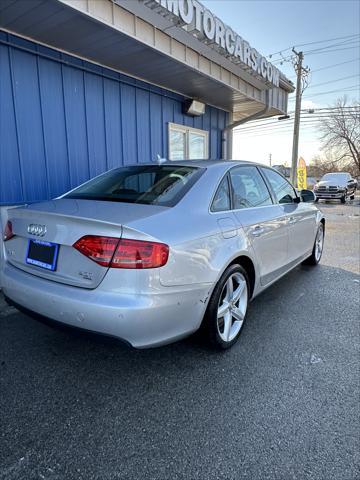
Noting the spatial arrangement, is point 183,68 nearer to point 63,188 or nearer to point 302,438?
point 63,188

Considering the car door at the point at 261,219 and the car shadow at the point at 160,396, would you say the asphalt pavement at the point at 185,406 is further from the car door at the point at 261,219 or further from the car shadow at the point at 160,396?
the car door at the point at 261,219

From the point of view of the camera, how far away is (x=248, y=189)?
3156mm

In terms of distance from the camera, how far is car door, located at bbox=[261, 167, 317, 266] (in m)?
3.71

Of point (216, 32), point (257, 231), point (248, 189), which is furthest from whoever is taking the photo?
point (216, 32)

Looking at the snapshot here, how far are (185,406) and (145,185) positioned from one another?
1.67m

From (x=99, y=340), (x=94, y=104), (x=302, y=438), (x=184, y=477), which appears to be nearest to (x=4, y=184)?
(x=94, y=104)

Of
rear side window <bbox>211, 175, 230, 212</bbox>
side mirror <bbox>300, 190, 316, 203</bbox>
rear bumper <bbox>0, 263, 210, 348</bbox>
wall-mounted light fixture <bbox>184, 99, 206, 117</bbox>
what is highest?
wall-mounted light fixture <bbox>184, 99, 206, 117</bbox>

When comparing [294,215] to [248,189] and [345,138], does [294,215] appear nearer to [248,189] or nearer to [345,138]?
[248,189]

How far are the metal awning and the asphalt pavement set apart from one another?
319 centimetres

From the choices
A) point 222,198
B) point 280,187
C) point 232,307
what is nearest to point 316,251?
point 280,187

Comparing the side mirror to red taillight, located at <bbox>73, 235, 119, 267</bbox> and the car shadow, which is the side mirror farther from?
red taillight, located at <bbox>73, 235, 119, 267</bbox>

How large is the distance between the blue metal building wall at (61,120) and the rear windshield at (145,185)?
1.67 metres

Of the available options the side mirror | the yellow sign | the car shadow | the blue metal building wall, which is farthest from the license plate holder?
the yellow sign

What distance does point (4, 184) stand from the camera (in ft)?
13.2
